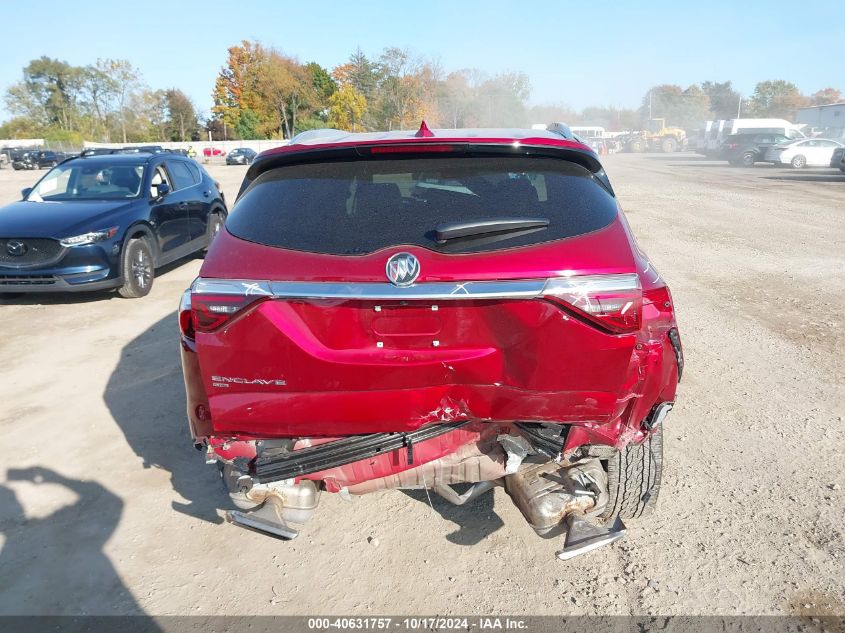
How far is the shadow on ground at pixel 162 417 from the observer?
11.6 ft

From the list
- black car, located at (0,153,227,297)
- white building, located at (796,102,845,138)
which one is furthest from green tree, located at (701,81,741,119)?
black car, located at (0,153,227,297)

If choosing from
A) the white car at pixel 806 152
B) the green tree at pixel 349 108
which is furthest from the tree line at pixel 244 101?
the white car at pixel 806 152

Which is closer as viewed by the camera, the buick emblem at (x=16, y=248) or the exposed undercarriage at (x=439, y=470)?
the exposed undercarriage at (x=439, y=470)

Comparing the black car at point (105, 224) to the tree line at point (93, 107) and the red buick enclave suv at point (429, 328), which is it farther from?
the tree line at point (93, 107)

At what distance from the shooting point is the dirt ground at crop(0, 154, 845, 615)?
2734mm

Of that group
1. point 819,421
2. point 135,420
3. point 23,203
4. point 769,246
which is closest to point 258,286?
point 135,420

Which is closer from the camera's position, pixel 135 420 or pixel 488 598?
pixel 488 598

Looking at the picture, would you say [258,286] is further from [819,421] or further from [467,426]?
[819,421]

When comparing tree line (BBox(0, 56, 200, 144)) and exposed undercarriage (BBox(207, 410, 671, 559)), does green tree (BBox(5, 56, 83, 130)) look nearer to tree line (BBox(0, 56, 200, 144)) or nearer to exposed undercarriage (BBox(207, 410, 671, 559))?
tree line (BBox(0, 56, 200, 144))

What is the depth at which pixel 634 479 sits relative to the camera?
2.92 meters

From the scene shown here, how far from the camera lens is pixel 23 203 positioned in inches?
324

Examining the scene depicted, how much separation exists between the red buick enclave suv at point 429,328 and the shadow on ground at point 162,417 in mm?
931

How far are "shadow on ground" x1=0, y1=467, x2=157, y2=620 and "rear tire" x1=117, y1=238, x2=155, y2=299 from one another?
4.33 metres

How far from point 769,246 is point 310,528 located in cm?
957
